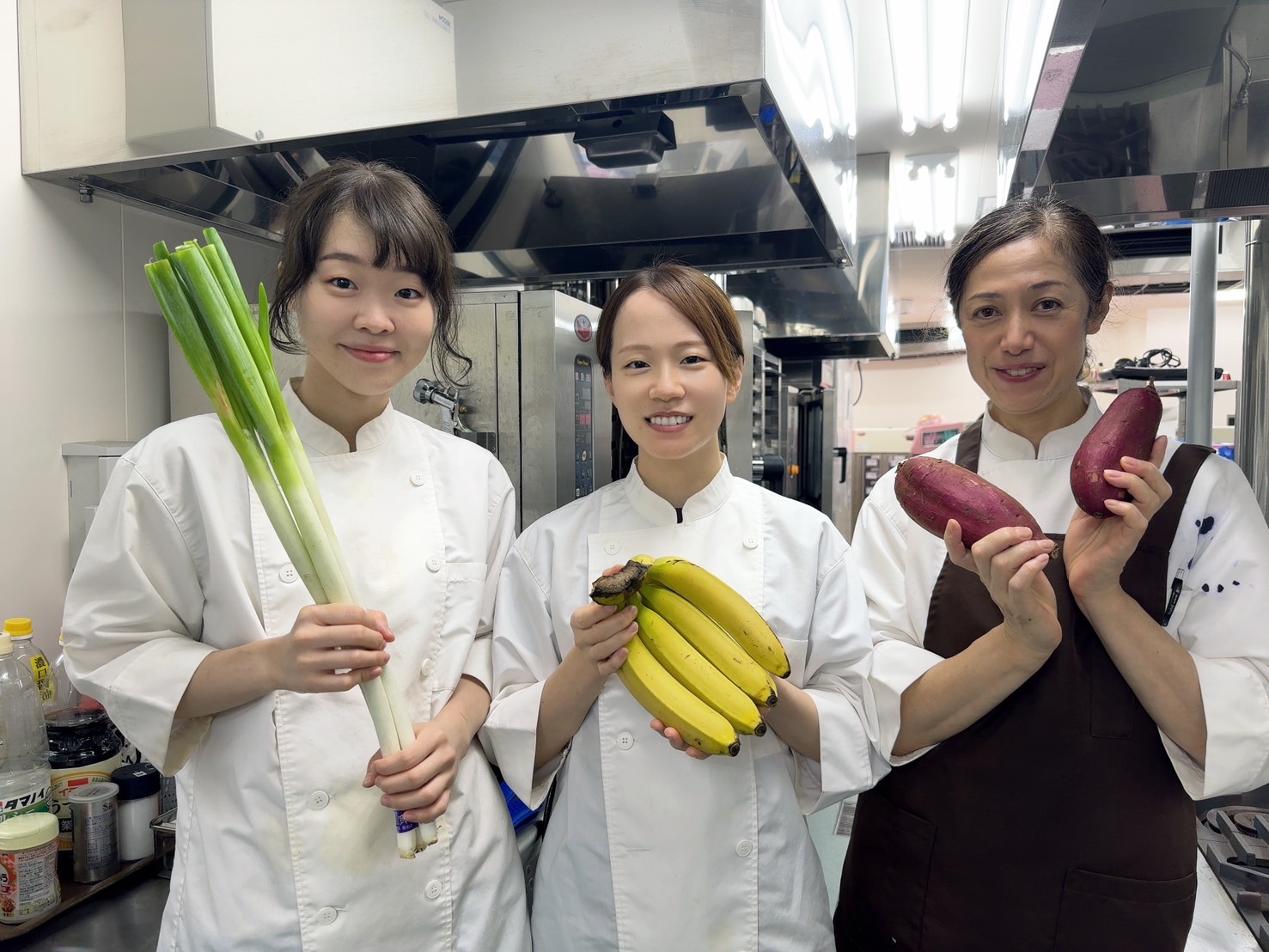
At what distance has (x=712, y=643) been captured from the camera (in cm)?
111

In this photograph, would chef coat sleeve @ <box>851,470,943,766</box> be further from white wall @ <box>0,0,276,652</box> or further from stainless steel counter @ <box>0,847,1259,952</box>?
white wall @ <box>0,0,276,652</box>

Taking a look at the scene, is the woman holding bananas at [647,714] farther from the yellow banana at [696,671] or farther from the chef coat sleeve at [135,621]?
the chef coat sleeve at [135,621]

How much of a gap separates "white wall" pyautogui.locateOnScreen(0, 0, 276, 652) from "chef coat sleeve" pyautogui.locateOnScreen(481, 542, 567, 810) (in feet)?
3.85

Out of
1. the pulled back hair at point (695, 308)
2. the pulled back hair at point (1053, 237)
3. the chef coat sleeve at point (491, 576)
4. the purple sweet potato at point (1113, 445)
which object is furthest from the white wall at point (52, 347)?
the purple sweet potato at point (1113, 445)

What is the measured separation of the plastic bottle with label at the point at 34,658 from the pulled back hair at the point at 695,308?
4.08ft

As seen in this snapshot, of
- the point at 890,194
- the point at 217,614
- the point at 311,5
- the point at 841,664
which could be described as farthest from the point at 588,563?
the point at 890,194

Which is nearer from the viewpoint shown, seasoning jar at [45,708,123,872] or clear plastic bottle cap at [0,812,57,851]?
clear plastic bottle cap at [0,812,57,851]

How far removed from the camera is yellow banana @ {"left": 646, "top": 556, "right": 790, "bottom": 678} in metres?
1.08

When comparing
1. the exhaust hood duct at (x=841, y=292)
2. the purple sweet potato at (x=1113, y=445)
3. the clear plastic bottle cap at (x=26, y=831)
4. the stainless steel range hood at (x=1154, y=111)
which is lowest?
the clear plastic bottle cap at (x=26, y=831)

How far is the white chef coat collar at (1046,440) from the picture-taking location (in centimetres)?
133

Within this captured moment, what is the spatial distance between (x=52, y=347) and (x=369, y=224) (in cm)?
112

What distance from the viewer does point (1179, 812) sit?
1225mm

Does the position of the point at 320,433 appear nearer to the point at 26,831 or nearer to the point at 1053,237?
the point at 26,831

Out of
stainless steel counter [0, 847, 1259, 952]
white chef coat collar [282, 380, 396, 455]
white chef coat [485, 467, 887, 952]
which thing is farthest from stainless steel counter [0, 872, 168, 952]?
white chef coat collar [282, 380, 396, 455]
